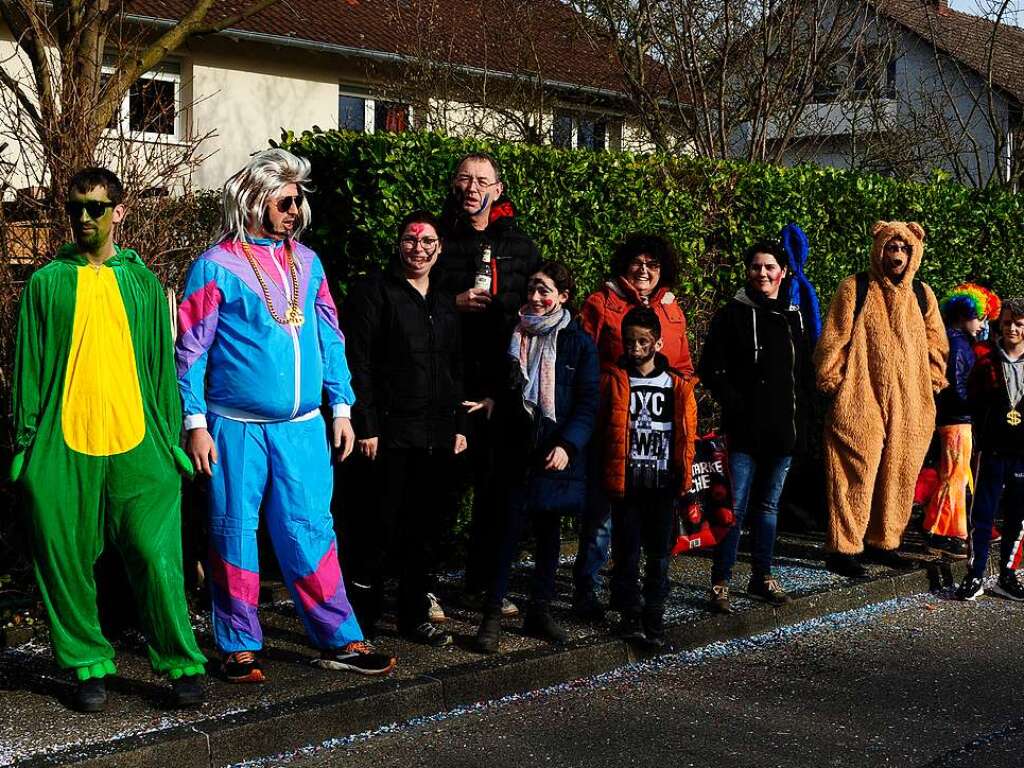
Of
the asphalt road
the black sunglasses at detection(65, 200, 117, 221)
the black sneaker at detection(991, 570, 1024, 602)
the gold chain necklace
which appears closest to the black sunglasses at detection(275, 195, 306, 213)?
the gold chain necklace

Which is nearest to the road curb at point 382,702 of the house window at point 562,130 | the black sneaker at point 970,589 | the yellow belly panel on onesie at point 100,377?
the yellow belly panel on onesie at point 100,377

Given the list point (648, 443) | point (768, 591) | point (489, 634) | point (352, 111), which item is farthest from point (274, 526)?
point (352, 111)

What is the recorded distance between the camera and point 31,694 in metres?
5.64

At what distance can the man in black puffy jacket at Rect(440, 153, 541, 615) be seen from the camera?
6.93 metres

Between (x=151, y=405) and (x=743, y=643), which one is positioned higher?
(x=151, y=405)

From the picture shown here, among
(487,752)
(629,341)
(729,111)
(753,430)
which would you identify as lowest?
(487,752)

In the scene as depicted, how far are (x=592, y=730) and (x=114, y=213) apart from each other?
270cm

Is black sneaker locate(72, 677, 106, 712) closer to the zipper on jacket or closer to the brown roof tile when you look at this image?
the zipper on jacket

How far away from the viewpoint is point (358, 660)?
6.00m

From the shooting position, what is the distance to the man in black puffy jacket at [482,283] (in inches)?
273

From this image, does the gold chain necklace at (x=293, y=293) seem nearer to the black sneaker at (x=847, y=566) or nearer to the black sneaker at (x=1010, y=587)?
the black sneaker at (x=847, y=566)

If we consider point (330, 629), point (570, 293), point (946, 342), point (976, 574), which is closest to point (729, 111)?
point (946, 342)

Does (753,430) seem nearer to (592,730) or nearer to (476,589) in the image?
(476,589)

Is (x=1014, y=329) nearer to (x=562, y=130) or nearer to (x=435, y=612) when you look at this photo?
(x=435, y=612)
